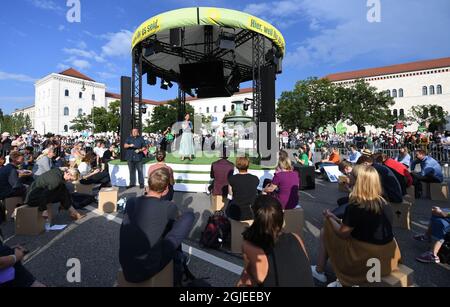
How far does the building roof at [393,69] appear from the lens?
66625 mm

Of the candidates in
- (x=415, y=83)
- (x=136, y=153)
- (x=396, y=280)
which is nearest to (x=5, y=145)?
(x=136, y=153)

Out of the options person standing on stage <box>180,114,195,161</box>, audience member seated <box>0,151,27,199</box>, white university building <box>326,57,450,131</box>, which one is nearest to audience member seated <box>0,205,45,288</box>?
audience member seated <box>0,151,27,199</box>

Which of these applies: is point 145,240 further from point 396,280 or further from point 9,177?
point 9,177

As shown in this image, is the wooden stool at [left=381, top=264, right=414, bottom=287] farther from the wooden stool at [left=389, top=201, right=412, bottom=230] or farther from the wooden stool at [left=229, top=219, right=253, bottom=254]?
the wooden stool at [left=389, top=201, right=412, bottom=230]

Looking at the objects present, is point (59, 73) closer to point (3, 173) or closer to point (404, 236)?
point (3, 173)

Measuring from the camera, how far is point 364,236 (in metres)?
2.64

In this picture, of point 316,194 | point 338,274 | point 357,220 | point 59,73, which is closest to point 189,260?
point 338,274

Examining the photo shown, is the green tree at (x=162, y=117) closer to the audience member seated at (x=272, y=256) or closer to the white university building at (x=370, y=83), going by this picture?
the white university building at (x=370, y=83)

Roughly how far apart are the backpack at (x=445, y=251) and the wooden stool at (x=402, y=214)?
1449 millimetres

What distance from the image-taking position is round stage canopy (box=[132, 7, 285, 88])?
9383mm

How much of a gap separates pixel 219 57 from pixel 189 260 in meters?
12.4

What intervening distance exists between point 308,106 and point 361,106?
10321 mm

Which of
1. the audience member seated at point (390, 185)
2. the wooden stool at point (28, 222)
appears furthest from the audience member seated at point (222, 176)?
the wooden stool at point (28, 222)
